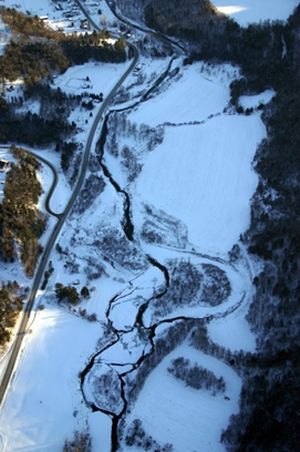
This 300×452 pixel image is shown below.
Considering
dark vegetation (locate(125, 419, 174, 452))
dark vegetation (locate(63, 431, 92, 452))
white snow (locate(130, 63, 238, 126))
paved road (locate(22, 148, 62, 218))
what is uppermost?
white snow (locate(130, 63, 238, 126))

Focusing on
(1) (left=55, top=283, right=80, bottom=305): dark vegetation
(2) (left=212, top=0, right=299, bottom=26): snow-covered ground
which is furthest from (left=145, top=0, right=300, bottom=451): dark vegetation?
(1) (left=55, top=283, right=80, bottom=305): dark vegetation

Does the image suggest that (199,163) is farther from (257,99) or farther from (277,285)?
(277,285)

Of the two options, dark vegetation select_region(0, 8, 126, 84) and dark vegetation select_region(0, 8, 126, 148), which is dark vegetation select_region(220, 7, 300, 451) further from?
dark vegetation select_region(0, 8, 126, 84)

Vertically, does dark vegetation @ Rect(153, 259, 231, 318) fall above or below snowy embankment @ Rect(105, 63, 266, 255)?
below

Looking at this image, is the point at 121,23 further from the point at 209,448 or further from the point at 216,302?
the point at 209,448

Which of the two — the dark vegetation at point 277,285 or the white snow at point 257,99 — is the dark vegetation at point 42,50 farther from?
the dark vegetation at point 277,285

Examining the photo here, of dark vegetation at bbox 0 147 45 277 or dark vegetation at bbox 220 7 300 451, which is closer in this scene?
dark vegetation at bbox 220 7 300 451

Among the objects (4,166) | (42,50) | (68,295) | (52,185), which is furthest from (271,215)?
(42,50)

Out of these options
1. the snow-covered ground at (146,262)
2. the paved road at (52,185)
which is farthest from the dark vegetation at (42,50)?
the paved road at (52,185)
